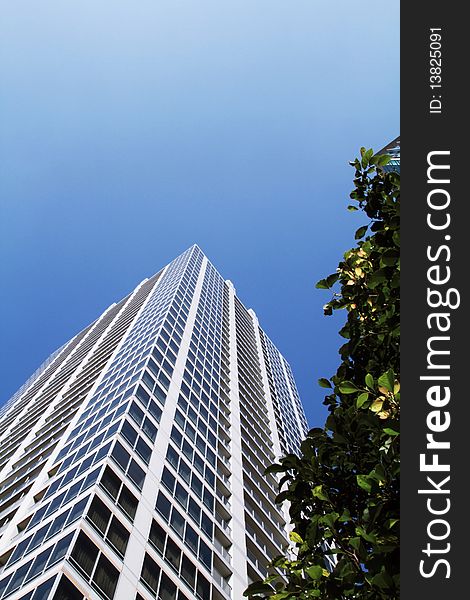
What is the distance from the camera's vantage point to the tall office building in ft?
69.4

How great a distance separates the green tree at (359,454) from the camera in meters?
4.81

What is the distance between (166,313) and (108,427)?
74.9ft

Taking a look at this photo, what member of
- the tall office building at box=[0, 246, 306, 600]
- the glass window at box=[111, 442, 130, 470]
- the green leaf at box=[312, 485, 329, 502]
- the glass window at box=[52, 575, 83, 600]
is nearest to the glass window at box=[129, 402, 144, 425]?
the tall office building at box=[0, 246, 306, 600]

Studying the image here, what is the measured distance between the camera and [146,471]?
1094 inches

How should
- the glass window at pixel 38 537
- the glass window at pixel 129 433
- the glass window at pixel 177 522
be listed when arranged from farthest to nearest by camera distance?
the glass window at pixel 129 433 → the glass window at pixel 177 522 → the glass window at pixel 38 537

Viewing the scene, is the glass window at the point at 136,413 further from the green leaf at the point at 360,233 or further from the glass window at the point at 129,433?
the green leaf at the point at 360,233

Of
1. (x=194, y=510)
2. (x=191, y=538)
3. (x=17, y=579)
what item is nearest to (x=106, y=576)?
(x=17, y=579)

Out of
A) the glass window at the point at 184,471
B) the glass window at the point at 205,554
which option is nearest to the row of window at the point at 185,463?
the glass window at the point at 184,471

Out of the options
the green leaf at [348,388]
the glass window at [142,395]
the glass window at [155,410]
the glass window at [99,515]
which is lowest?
the green leaf at [348,388]

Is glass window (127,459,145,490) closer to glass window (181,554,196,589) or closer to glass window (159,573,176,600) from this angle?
glass window (181,554,196,589)

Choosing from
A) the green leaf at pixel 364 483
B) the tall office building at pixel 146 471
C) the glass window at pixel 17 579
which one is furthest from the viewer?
the tall office building at pixel 146 471

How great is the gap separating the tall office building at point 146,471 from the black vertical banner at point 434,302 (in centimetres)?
1827

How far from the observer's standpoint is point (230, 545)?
3003 centimetres

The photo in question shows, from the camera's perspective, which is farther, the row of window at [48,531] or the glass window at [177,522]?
the glass window at [177,522]
